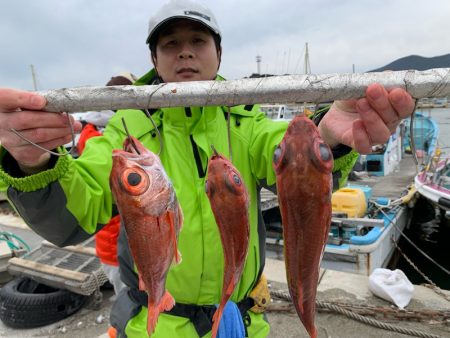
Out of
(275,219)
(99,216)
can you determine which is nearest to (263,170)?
(99,216)

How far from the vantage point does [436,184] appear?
11086 millimetres

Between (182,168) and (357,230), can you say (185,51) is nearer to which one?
(182,168)

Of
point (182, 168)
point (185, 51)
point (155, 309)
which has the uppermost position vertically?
point (185, 51)

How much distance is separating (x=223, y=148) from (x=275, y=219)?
273 inches

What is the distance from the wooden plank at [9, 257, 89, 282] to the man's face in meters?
3.58

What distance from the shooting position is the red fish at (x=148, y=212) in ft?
5.39

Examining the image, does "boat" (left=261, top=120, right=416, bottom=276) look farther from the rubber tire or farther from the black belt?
the black belt

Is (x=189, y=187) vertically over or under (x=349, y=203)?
over

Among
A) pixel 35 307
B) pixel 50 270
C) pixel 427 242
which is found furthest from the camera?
pixel 427 242

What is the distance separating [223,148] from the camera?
2.44 m

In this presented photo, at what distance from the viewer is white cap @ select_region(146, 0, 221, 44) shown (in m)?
2.28

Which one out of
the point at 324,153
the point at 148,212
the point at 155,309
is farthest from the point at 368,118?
the point at 155,309

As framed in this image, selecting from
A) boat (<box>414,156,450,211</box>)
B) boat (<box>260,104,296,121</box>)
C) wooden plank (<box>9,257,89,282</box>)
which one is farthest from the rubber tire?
boat (<box>260,104,296,121</box>)

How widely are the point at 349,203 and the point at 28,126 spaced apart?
8.19 m
